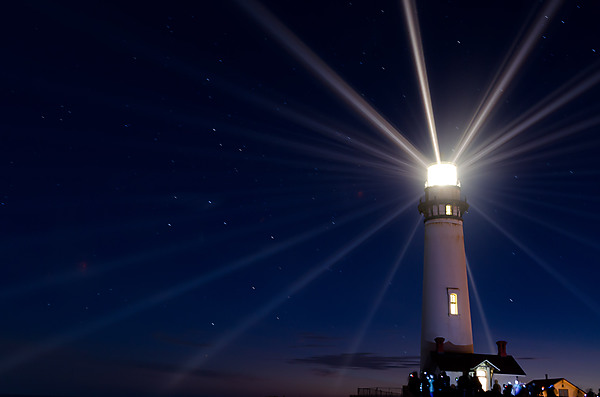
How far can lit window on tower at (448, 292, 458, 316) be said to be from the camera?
3509 centimetres

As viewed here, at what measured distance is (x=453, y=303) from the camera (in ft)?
116

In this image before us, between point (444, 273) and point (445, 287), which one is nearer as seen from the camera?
point (445, 287)

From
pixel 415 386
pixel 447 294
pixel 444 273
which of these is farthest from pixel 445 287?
pixel 415 386

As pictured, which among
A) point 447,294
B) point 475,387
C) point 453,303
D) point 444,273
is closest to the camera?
point 475,387

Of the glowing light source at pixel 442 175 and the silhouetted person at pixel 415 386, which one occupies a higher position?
the glowing light source at pixel 442 175

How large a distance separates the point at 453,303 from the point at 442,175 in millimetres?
9092

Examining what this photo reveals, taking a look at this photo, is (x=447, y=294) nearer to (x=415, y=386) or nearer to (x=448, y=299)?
(x=448, y=299)

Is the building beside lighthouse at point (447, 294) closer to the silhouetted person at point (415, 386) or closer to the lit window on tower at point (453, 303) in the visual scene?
the lit window on tower at point (453, 303)

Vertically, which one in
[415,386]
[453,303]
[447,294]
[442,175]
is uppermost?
[442,175]

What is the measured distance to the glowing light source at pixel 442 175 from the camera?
3863cm

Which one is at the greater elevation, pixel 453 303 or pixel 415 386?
pixel 453 303

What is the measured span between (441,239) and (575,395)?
14.9m

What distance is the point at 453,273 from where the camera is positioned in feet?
118

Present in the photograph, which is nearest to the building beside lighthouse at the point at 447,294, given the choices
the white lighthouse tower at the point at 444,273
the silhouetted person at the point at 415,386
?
the white lighthouse tower at the point at 444,273
